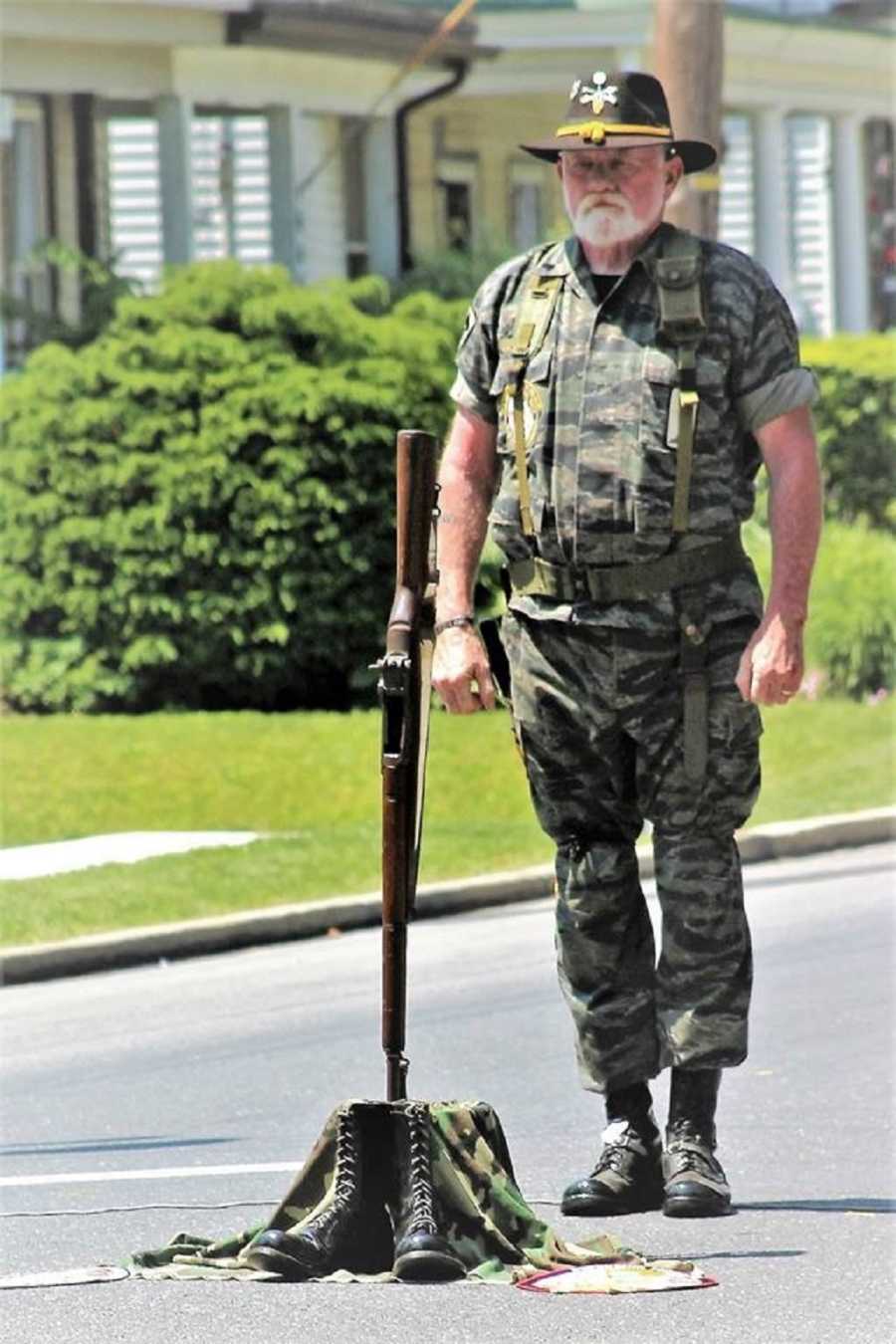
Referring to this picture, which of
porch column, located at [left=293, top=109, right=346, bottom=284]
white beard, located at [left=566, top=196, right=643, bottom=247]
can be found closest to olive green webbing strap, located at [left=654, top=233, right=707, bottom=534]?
white beard, located at [left=566, top=196, right=643, bottom=247]

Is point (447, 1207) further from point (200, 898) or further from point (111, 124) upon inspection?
point (111, 124)

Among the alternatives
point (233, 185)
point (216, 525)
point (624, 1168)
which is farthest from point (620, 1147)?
point (233, 185)

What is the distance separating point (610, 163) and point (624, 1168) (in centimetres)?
199

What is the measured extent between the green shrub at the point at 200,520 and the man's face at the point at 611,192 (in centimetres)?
1227

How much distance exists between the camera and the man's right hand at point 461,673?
6.36m

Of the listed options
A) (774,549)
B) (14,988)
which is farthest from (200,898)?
(774,549)

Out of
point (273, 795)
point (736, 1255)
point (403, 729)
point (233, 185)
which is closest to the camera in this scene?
point (403, 729)

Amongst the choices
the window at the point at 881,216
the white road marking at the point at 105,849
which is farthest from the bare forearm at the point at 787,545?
the window at the point at 881,216

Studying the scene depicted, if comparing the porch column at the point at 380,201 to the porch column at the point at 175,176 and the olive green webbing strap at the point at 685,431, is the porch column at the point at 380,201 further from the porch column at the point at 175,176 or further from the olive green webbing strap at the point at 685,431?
the olive green webbing strap at the point at 685,431

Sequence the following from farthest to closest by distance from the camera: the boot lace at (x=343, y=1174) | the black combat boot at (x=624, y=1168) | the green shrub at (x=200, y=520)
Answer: the green shrub at (x=200, y=520), the black combat boot at (x=624, y=1168), the boot lace at (x=343, y=1174)

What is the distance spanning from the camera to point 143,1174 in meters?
7.21

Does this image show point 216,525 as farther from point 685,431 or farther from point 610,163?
point 685,431

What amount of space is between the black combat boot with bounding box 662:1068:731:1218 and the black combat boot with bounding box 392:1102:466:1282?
31.7 inches

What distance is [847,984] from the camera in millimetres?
9945
